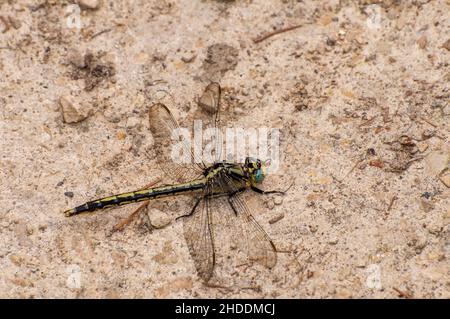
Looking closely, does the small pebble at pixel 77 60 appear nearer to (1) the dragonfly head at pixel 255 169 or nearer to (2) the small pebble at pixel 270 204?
(1) the dragonfly head at pixel 255 169

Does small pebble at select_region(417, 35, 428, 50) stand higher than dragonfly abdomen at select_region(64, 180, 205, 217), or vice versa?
small pebble at select_region(417, 35, 428, 50)

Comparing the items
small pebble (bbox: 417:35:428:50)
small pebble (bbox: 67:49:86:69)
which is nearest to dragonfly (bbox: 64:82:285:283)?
small pebble (bbox: 67:49:86:69)

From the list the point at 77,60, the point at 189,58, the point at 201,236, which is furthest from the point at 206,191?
the point at 77,60

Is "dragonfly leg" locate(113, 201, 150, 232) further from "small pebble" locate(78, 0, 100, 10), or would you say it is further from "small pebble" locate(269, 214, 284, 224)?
"small pebble" locate(78, 0, 100, 10)

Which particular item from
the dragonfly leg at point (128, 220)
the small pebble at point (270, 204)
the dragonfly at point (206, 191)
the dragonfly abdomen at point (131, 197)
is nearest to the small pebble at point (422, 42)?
the dragonfly at point (206, 191)

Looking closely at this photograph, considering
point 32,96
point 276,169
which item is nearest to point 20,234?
point 32,96

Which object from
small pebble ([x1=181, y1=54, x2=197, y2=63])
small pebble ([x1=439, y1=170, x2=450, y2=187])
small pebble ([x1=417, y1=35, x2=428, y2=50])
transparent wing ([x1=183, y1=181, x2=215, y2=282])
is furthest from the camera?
small pebble ([x1=181, y1=54, x2=197, y2=63])
